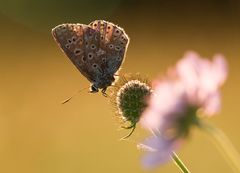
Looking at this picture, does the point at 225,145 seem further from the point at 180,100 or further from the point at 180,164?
the point at 180,164

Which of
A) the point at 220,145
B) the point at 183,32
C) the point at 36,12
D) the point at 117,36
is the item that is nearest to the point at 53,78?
the point at 183,32

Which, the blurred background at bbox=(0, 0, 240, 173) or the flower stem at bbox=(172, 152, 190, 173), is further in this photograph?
the blurred background at bbox=(0, 0, 240, 173)

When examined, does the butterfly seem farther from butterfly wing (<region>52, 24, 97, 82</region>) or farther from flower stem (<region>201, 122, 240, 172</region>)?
flower stem (<region>201, 122, 240, 172</region>)

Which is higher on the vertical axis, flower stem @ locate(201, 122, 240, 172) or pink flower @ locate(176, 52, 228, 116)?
pink flower @ locate(176, 52, 228, 116)

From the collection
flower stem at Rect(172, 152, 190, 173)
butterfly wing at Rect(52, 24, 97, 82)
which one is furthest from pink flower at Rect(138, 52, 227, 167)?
butterfly wing at Rect(52, 24, 97, 82)

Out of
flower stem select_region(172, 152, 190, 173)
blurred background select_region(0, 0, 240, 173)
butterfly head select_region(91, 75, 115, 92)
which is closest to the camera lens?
flower stem select_region(172, 152, 190, 173)

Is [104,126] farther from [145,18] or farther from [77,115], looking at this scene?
[145,18]
